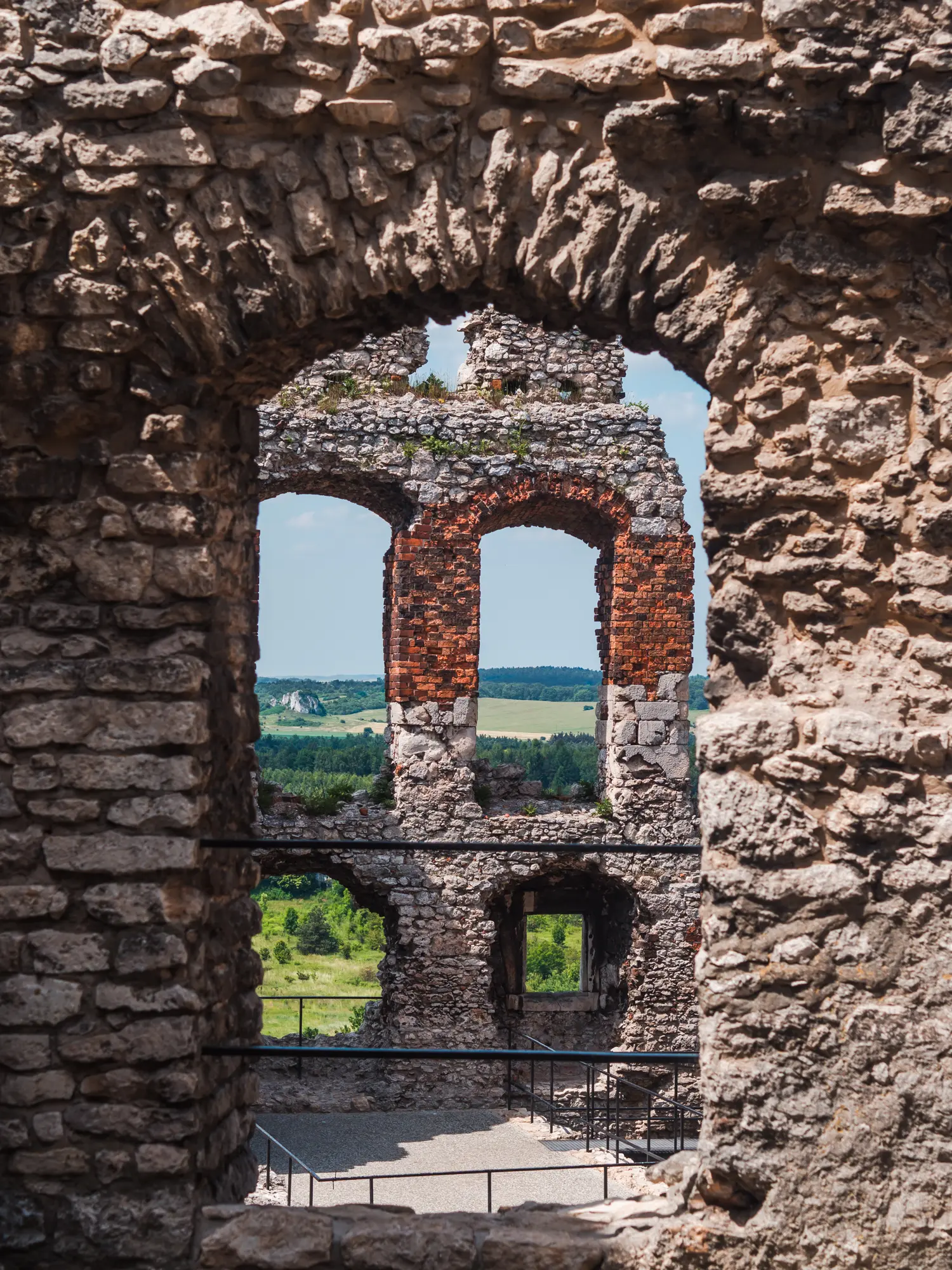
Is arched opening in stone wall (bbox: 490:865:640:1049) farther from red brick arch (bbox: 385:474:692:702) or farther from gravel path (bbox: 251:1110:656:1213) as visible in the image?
red brick arch (bbox: 385:474:692:702)

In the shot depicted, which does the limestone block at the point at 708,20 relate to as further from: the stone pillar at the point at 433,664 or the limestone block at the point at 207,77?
the stone pillar at the point at 433,664

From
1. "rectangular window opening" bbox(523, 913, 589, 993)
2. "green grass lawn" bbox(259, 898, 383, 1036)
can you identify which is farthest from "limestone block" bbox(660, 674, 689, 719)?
"rectangular window opening" bbox(523, 913, 589, 993)

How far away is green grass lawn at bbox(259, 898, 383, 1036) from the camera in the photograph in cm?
2281

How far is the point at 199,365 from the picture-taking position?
3641 millimetres

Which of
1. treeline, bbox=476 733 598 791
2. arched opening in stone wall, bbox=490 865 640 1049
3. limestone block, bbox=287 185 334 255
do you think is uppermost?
limestone block, bbox=287 185 334 255

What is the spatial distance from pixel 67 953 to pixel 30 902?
184 millimetres

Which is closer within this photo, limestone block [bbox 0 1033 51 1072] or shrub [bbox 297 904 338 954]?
limestone block [bbox 0 1033 51 1072]

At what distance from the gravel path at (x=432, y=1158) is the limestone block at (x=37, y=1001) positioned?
505 cm

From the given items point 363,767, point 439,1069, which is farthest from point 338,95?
point 363,767

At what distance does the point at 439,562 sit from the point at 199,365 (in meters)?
8.74

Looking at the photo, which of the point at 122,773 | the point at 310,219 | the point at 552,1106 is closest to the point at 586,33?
the point at 310,219

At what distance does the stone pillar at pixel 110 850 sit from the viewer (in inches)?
137

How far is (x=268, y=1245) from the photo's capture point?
3.42 meters

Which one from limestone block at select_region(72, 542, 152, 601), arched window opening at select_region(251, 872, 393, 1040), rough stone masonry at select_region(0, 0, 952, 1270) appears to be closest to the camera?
rough stone masonry at select_region(0, 0, 952, 1270)
